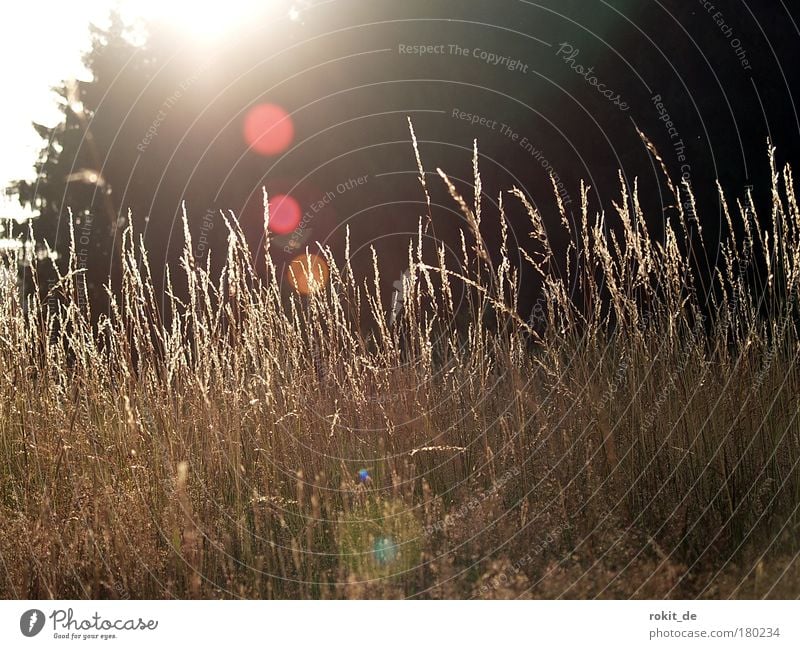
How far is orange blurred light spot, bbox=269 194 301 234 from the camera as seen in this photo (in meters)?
8.33

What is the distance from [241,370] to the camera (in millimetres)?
3688

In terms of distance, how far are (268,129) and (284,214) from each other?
1.00 m

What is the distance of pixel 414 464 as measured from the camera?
10.2 feet

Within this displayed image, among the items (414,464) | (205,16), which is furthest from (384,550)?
(205,16)

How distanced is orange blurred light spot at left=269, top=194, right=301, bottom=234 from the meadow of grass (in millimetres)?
4777

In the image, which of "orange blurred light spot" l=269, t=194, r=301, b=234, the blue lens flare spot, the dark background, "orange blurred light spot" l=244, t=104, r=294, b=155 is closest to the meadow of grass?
the blue lens flare spot

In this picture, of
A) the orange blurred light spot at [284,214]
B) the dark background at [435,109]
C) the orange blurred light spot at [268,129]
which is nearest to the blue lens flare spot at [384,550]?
the dark background at [435,109]

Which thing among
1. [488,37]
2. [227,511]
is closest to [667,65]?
[488,37]

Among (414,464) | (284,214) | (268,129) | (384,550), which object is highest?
(268,129)

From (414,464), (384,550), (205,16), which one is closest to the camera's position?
(384,550)

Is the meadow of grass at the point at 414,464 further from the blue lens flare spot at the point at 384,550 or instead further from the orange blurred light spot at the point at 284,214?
the orange blurred light spot at the point at 284,214

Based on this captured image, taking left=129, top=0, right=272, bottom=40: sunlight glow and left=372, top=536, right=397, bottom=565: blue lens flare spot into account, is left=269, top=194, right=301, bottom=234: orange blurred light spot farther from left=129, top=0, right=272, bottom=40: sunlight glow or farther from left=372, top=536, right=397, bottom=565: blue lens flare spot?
left=372, top=536, right=397, bottom=565: blue lens flare spot

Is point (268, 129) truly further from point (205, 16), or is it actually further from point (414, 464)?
point (414, 464)
